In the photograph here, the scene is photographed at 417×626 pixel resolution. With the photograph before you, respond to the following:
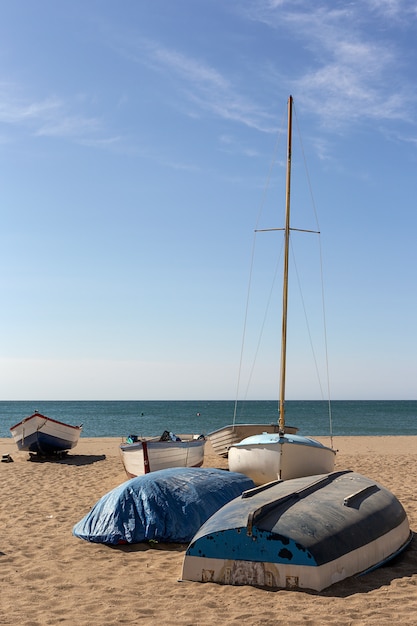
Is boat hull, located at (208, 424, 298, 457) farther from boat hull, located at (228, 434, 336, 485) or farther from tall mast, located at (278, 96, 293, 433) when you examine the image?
boat hull, located at (228, 434, 336, 485)

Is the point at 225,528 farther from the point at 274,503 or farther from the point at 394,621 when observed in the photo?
the point at 394,621

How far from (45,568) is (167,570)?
1447mm

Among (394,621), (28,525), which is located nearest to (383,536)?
(394,621)

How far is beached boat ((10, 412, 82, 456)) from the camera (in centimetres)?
2058

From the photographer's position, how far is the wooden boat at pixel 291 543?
6215 mm

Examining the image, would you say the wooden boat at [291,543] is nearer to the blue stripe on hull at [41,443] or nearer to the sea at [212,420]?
the sea at [212,420]

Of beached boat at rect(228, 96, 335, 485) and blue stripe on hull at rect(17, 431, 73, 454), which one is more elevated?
beached boat at rect(228, 96, 335, 485)

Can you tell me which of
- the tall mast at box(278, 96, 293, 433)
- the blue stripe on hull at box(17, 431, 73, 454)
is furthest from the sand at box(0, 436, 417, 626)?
the blue stripe on hull at box(17, 431, 73, 454)

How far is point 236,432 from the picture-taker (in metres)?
18.2

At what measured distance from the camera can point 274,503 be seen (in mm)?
7023

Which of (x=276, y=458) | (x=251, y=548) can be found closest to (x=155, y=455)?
(x=276, y=458)

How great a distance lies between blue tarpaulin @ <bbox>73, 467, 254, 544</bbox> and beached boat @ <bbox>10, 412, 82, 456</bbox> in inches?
475

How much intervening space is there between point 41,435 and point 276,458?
11445 millimetres

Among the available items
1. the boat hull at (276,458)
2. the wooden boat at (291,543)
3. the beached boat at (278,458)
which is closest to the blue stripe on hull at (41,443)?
the beached boat at (278,458)
